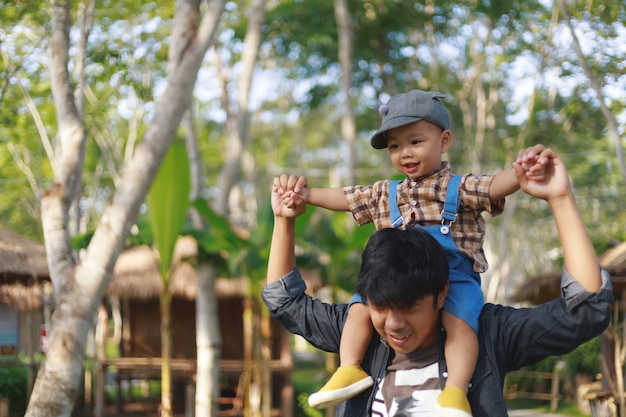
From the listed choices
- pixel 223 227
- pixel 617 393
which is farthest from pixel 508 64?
pixel 223 227

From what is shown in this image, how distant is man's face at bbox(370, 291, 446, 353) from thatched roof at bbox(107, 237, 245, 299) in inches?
485

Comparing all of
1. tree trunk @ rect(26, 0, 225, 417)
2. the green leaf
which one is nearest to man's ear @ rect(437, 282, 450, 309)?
tree trunk @ rect(26, 0, 225, 417)

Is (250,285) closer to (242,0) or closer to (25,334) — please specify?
(25,334)

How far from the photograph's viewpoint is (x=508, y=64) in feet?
55.5

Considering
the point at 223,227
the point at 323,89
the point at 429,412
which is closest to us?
the point at 429,412

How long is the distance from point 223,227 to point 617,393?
5.68m

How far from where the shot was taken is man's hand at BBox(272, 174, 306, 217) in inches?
85.2

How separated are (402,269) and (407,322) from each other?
12 centimetres

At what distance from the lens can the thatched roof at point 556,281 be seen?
11.8 m

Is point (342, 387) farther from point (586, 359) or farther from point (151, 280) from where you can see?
point (586, 359)

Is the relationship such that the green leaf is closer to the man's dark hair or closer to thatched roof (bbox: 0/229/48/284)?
thatched roof (bbox: 0/229/48/284)

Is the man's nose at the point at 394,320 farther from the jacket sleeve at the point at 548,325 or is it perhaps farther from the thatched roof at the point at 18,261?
the thatched roof at the point at 18,261

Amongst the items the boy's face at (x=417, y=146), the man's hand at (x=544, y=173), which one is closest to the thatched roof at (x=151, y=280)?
the boy's face at (x=417, y=146)

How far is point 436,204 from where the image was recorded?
210cm
